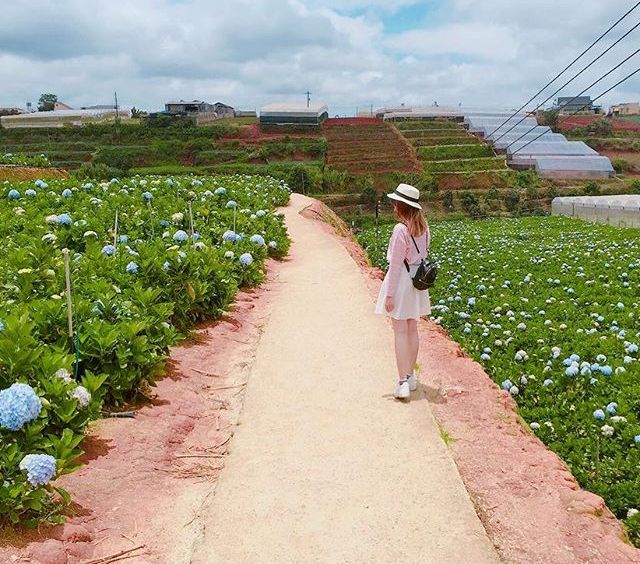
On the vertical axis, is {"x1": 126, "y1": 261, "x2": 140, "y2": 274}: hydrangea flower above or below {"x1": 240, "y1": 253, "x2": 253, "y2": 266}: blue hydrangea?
above

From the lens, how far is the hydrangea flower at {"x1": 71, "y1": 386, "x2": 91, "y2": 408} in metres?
4.38

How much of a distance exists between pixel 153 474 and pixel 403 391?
88.8 inches

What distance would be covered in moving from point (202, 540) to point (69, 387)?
138 centimetres

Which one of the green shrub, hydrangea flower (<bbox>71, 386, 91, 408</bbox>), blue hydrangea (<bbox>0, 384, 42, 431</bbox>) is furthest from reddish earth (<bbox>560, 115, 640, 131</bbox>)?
blue hydrangea (<bbox>0, 384, 42, 431</bbox>)

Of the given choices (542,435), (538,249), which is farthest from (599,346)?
(538,249)

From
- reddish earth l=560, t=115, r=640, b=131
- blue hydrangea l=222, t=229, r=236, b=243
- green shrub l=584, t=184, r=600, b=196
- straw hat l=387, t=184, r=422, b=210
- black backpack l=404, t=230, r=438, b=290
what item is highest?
reddish earth l=560, t=115, r=640, b=131

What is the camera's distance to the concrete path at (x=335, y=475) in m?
3.75

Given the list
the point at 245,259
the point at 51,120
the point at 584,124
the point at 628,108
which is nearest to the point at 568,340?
the point at 245,259

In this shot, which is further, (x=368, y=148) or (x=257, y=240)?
(x=368, y=148)

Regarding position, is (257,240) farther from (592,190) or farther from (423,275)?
(592,190)

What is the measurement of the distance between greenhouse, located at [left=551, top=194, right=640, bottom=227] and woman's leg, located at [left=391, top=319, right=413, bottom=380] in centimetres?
2661

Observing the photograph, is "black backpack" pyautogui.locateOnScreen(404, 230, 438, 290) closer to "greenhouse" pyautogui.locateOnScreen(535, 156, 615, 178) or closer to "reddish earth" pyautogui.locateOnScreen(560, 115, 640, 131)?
"greenhouse" pyautogui.locateOnScreen(535, 156, 615, 178)

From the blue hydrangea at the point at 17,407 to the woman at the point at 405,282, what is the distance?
10.1ft

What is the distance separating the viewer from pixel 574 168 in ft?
210
